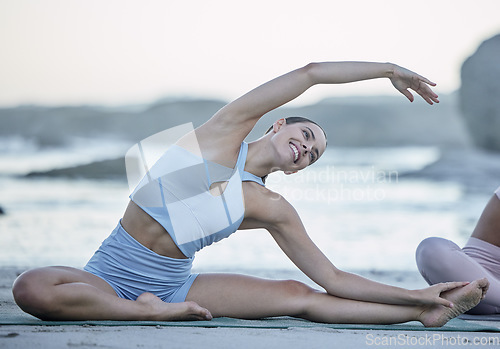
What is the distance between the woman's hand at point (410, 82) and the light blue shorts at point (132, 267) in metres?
1.06

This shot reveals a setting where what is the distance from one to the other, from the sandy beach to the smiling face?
2.05 ft

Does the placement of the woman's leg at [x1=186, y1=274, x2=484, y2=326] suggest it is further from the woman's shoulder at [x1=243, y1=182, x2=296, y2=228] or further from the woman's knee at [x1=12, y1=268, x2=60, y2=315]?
the woman's knee at [x1=12, y1=268, x2=60, y2=315]

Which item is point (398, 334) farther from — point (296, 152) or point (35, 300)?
point (35, 300)

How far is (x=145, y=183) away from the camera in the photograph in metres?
2.66

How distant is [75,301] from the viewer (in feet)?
7.90

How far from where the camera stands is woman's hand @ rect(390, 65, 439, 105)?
2592mm

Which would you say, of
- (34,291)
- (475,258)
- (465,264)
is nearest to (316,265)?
(465,264)

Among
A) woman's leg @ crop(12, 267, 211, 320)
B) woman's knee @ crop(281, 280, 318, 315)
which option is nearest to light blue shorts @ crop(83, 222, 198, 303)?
woman's leg @ crop(12, 267, 211, 320)

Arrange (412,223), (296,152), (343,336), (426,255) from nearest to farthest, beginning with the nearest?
(343,336) → (296,152) → (426,255) → (412,223)

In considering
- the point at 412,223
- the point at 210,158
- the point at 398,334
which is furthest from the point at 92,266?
the point at 412,223

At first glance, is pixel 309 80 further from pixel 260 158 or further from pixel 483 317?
pixel 483 317

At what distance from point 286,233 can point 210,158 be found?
43 cm

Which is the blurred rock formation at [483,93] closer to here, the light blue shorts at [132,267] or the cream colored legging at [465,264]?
the cream colored legging at [465,264]

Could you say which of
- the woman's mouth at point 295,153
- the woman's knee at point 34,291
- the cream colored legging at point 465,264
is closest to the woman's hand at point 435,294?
the cream colored legging at point 465,264
